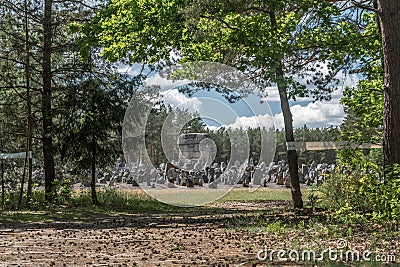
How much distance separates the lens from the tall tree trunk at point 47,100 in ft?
55.3

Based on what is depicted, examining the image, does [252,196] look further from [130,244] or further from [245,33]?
[130,244]

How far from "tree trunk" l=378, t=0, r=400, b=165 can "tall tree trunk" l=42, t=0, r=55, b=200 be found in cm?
1044

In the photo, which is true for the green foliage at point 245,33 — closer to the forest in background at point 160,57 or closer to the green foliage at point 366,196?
the forest in background at point 160,57

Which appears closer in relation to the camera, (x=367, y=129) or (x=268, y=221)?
(x=268, y=221)

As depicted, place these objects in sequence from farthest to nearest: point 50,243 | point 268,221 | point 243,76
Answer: point 243,76, point 268,221, point 50,243

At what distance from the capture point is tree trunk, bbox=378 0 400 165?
9711mm

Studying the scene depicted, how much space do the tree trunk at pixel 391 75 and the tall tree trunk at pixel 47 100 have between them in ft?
34.3

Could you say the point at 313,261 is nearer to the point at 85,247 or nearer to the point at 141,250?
the point at 141,250

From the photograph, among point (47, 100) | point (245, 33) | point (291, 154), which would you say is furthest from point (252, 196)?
point (245, 33)

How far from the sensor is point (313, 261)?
20.6 feet

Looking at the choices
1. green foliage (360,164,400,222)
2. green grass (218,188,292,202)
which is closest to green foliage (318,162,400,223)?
green foliage (360,164,400,222)

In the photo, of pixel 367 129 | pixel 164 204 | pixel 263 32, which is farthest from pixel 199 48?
pixel 164 204

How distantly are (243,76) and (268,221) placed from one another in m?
5.17

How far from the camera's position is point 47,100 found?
683 inches
